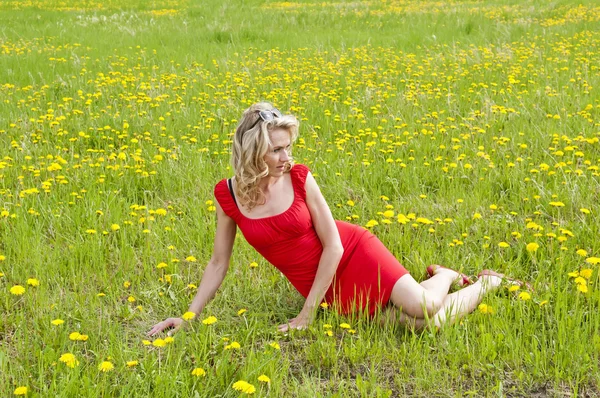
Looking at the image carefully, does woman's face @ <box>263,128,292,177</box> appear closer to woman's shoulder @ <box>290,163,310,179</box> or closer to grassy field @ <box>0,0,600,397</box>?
woman's shoulder @ <box>290,163,310,179</box>

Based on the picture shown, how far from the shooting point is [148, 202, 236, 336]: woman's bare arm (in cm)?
305

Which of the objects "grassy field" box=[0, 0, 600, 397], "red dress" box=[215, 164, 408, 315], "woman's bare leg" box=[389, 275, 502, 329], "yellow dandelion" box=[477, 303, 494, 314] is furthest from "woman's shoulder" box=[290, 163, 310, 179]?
"yellow dandelion" box=[477, 303, 494, 314]

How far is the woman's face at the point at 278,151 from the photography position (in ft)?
9.65

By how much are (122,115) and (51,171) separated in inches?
58.9

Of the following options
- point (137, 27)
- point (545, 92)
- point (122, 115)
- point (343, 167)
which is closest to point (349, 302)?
point (343, 167)

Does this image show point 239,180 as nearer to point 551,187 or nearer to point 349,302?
point 349,302

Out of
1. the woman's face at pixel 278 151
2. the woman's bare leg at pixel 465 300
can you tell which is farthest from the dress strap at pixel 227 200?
the woman's bare leg at pixel 465 300

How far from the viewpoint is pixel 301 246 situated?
3145 millimetres

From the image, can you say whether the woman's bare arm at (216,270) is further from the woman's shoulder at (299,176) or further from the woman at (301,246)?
the woman's shoulder at (299,176)

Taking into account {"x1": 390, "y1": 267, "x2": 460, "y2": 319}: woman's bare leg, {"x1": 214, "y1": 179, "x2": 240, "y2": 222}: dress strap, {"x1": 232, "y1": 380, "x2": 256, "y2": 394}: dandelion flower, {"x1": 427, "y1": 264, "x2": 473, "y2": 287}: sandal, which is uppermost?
{"x1": 214, "y1": 179, "x2": 240, "y2": 222}: dress strap

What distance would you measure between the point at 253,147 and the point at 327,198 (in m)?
1.55

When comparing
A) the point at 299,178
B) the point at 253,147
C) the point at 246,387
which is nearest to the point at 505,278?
the point at 299,178

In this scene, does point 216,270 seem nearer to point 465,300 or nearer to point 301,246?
point 301,246

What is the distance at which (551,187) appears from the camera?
429cm
